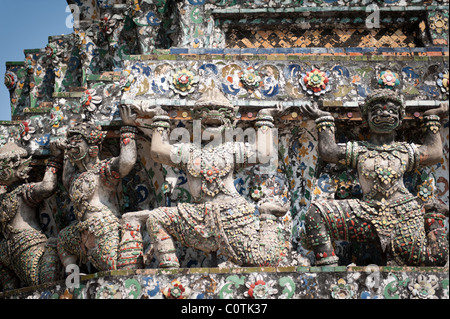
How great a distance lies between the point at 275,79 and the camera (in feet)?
32.5

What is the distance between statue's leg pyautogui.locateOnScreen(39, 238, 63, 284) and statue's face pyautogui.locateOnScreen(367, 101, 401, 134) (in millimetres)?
3965

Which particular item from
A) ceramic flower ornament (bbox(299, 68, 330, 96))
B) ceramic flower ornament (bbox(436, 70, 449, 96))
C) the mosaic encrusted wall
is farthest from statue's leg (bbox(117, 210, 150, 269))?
ceramic flower ornament (bbox(436, 70, 449, 96))

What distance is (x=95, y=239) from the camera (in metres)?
9.55

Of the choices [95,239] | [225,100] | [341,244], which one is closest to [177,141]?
[225,100]

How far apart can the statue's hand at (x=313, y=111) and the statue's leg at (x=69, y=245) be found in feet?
9.55

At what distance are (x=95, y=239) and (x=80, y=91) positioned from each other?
2460mm

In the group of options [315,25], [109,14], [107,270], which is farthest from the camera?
[109,14]

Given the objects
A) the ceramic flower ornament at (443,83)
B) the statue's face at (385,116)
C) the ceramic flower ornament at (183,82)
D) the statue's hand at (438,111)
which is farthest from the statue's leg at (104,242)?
the ceramic flower ornament at (443,83)

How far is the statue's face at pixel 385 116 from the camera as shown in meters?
9.36

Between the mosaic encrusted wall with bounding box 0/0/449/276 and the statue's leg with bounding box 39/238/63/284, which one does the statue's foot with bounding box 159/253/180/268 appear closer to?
the mosaic encrusted wall with bounding box 0/0/449/276

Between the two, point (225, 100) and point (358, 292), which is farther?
point (225, 100)

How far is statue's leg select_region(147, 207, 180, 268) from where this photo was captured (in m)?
9.06
